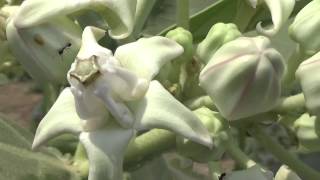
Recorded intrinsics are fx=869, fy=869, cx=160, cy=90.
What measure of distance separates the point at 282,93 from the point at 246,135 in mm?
81

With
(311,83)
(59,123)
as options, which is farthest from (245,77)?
(59,123)

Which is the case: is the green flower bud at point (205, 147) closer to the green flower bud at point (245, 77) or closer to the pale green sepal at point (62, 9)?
the green flower bud at point (245, 77)

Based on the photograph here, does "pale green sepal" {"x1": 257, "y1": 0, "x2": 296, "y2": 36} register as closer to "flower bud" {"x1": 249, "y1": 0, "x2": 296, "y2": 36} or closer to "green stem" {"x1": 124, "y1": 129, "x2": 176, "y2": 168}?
"flower bud" {"x1": 249, "y1": 0, "x2": 296, "y2": 36}

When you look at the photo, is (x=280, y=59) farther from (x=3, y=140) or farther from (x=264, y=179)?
(x=3, y=140)

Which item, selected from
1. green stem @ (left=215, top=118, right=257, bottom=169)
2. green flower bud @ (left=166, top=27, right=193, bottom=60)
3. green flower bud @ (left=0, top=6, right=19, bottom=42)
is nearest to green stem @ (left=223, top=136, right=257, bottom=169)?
green stem @ (left=215, top=118, right=257, bottom=169)

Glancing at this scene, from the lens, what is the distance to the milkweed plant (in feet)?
2.83

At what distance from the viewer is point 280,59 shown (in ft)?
2.94

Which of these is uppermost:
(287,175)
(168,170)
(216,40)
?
(216,40)

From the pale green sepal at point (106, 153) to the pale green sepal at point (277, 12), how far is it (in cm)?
20

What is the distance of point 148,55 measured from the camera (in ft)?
2.99

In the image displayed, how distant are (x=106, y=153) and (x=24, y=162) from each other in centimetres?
→ 24

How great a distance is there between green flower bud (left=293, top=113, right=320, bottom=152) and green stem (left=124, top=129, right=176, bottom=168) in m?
0.15

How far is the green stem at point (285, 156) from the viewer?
3.22 ft

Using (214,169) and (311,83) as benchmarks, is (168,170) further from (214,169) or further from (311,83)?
(311,83)
